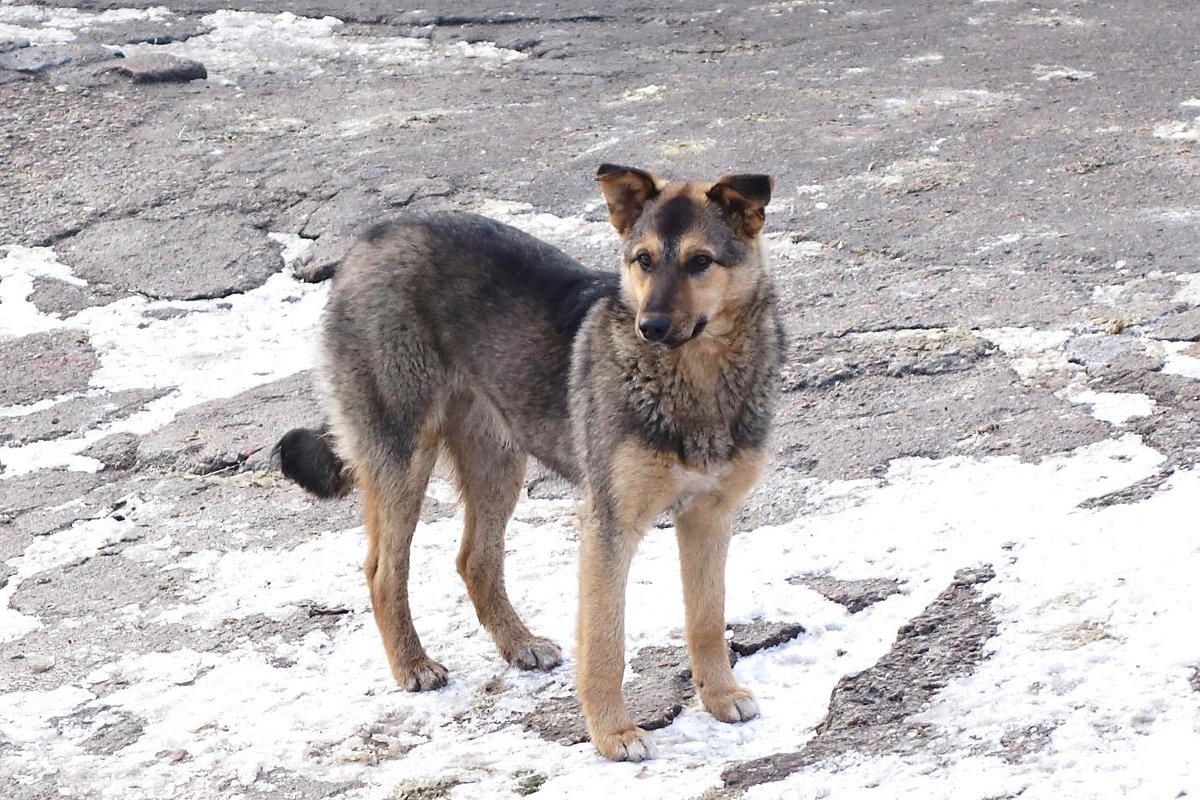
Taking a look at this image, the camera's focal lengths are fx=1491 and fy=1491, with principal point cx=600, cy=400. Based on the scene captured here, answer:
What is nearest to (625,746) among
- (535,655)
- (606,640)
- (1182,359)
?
(606,640)

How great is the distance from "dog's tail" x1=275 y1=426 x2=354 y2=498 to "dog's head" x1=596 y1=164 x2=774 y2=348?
1.65 meters

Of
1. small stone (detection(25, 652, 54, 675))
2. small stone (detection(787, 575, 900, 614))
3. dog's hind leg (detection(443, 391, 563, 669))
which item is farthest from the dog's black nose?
small stone (detection(25, 652, 54, 675))

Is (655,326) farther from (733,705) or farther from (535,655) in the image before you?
(535,655)

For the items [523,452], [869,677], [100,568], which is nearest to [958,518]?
[869,677]

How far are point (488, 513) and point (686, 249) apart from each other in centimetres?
163

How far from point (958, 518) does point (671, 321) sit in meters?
1.79

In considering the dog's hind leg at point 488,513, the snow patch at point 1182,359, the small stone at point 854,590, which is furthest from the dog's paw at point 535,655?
the snow patch at point 1182,359

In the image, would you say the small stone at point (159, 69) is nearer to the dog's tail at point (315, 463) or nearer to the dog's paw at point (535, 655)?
the dog's tail at point (315, 463)

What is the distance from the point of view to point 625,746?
495 cm

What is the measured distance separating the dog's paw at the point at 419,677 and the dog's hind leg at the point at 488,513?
30 centimetres

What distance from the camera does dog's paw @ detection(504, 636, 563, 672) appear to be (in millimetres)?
5812

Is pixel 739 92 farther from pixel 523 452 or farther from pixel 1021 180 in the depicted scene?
pixel 523 452

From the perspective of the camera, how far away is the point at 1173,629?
15.3 feet

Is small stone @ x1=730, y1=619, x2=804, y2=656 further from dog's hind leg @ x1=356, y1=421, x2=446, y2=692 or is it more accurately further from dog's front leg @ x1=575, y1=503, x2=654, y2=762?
dog's hind leg @ x1=356, y1=421, x2=446, y2=692
